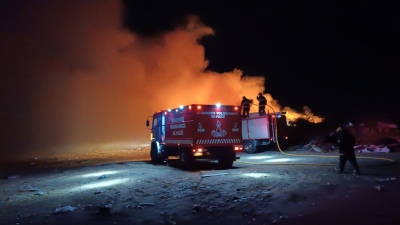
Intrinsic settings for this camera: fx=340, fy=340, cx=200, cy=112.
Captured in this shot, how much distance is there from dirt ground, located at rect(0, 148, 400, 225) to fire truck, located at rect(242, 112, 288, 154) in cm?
931

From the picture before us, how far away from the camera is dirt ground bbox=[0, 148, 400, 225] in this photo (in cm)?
604

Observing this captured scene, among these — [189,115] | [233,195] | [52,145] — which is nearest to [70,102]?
[52,145]

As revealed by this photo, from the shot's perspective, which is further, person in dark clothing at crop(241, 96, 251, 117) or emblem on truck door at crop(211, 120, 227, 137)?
person in dark clothing at crop(241, 96, 251, 117)

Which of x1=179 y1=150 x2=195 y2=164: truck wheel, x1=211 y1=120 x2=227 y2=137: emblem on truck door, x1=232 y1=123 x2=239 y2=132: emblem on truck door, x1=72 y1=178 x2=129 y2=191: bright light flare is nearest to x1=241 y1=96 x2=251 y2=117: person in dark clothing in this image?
x1=232 y1=123 x2=239 y2=132: emblem on truck door

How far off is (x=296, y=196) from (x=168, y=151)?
9.26m

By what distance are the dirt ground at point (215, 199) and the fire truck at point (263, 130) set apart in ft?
30.5

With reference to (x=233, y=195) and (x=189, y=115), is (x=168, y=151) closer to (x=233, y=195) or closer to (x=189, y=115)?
(x=189, y=115)

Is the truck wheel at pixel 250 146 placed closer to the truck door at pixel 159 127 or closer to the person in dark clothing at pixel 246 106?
the person in dark clothing at pixel 246 106

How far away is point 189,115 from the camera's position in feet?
44.7

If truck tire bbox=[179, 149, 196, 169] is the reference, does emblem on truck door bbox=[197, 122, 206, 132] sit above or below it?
above

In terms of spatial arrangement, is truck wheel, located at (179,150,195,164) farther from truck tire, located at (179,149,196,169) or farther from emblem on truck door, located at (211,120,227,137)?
emblem on truck door, located at (211,120,227,137)

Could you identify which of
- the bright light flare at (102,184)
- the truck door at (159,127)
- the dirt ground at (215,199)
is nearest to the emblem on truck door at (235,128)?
the dirt ground at (215,199)

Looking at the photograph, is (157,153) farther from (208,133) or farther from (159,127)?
(208,133)

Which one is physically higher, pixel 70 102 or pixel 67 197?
pixel 70 102
